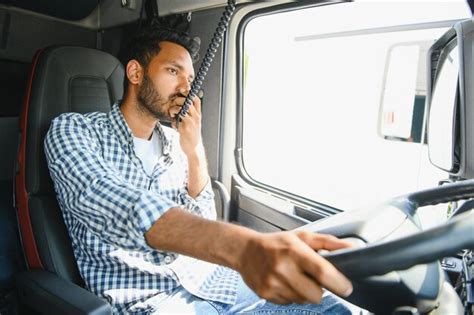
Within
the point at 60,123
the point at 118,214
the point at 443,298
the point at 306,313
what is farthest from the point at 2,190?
the point at 443,298

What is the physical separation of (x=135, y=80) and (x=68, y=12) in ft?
3.80

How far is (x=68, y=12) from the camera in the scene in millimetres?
2324

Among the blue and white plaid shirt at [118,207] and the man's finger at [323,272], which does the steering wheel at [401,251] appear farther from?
the blue and white plaid shirt at [118,207]

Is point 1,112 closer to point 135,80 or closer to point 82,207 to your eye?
point 135,80

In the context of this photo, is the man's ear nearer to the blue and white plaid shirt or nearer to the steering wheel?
the blue and white plaid shirt

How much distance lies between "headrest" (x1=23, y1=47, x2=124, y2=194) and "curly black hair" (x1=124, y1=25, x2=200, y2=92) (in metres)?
0.09

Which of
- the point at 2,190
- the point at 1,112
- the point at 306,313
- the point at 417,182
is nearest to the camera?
the point at 306,313

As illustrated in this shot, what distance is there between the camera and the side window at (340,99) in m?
1.83

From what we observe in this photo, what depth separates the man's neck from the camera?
145cm

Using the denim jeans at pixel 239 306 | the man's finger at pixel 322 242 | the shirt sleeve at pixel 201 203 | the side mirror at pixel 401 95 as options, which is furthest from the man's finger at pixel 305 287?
the side mirror at pixel 401 95

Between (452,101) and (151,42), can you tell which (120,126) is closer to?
(151,42)

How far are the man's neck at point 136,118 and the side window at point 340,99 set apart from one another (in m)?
0.84

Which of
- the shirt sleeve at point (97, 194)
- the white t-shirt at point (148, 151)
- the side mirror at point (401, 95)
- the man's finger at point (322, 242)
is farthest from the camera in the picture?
the side mirror at point (401, 95)

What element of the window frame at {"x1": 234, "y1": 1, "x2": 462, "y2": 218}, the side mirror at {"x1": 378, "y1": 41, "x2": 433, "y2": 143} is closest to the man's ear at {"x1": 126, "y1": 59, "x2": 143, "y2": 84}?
the window frame at {"x1": 234, "y1": 1, "x2": 462, "y2": 218}
